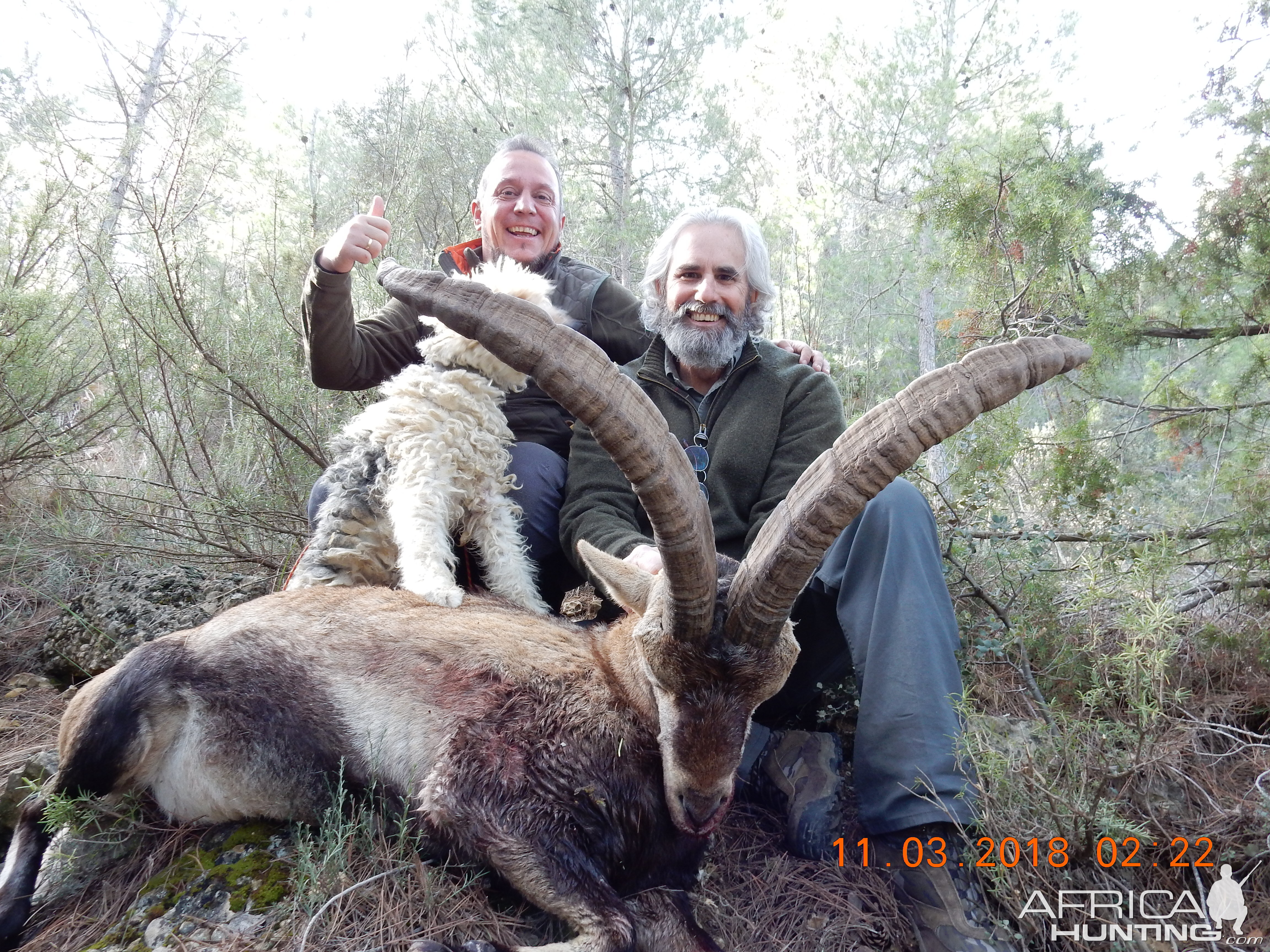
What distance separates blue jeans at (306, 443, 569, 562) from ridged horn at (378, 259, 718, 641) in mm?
1772

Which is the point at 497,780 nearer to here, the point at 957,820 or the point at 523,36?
the point at 957,820

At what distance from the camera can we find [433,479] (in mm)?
3826

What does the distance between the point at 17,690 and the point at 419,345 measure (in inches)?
133

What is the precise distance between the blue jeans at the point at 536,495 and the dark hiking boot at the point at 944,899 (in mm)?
2334

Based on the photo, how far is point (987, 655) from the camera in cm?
390

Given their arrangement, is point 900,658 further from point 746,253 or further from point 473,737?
point 746,253

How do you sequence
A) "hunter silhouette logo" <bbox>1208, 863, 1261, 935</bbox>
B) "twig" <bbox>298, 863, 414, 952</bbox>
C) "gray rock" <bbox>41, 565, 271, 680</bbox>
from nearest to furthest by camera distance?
"twig" <bbox>298, 863, 414, 952</bbox>
"hunter silhouette logo" <bbox>1208, 863, 1261, 935</bbox>
"gray rock" <bbox>41, 565, 271, 680</bbox>

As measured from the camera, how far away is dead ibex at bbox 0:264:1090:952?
2395mm

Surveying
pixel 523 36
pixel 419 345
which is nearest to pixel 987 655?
pixel 419 345

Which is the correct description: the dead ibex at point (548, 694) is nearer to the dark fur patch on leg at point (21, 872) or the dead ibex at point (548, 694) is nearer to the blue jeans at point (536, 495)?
the dark fur patch on leg at point (21, 872)

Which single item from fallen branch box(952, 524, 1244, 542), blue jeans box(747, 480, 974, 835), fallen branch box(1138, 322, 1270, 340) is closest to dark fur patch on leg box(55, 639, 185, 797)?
blue jeans box(747, 480, 974, 835)

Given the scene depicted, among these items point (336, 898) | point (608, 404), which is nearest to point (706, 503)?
point (608, 404)
